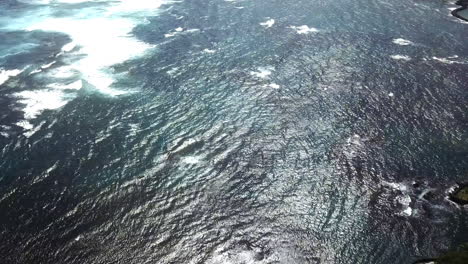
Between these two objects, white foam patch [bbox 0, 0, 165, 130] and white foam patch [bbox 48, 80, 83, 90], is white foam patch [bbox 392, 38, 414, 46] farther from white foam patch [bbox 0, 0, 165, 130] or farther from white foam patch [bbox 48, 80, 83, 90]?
white foam patch [bbox 48, 80, 83, 90]

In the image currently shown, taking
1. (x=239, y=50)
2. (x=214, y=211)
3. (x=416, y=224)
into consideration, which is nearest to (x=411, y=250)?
(x=416, y=224)

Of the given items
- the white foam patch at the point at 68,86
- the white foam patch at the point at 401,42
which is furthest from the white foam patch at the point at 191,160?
the white foam patch at the point at 401,42

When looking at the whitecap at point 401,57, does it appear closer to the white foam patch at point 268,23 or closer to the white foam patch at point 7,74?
the white foam patch at point 268,23

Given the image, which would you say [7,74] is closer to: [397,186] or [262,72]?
[262,72]

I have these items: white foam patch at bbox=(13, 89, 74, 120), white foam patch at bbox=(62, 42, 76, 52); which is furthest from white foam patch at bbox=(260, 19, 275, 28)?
white foam patch at bbox=(13, 89, 74, 120)

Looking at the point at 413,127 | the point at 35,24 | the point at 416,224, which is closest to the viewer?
the point at 416,224

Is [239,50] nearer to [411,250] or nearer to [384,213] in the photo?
[384,213]
